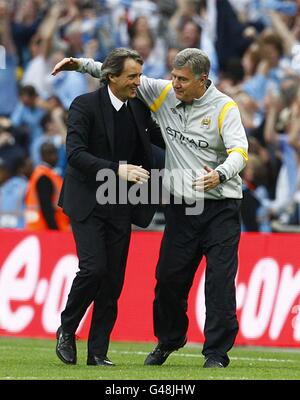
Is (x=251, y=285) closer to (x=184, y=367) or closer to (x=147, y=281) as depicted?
(x=147, y=281)

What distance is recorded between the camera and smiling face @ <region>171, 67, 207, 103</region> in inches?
369

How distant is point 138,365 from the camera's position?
9914mm

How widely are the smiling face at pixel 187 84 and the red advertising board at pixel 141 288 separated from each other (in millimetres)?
4164

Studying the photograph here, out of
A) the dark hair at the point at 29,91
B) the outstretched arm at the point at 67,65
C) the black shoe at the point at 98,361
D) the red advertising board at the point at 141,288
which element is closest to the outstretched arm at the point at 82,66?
the outstretched arm at the point at 67,65

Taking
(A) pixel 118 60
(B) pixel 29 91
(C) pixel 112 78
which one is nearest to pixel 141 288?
(C) pixel 112 78

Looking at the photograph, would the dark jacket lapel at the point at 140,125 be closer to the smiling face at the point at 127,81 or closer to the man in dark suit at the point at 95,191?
the man in dark suit at the point at 95,191

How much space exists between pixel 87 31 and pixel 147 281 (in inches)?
272

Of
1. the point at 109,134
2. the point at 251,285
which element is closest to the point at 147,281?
the point at 251,285

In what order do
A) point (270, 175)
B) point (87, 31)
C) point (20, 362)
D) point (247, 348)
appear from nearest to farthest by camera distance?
point (20, 362)
point (247, 348)
point (270, 175)
point (87, 31)

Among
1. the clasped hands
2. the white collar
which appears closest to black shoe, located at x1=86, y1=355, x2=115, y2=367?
the clasped hands

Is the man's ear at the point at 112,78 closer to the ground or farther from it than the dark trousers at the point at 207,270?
farther from it

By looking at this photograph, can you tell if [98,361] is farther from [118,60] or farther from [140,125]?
[118,60]

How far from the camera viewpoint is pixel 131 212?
9734 millimetres

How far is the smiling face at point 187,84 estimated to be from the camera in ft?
30.8
